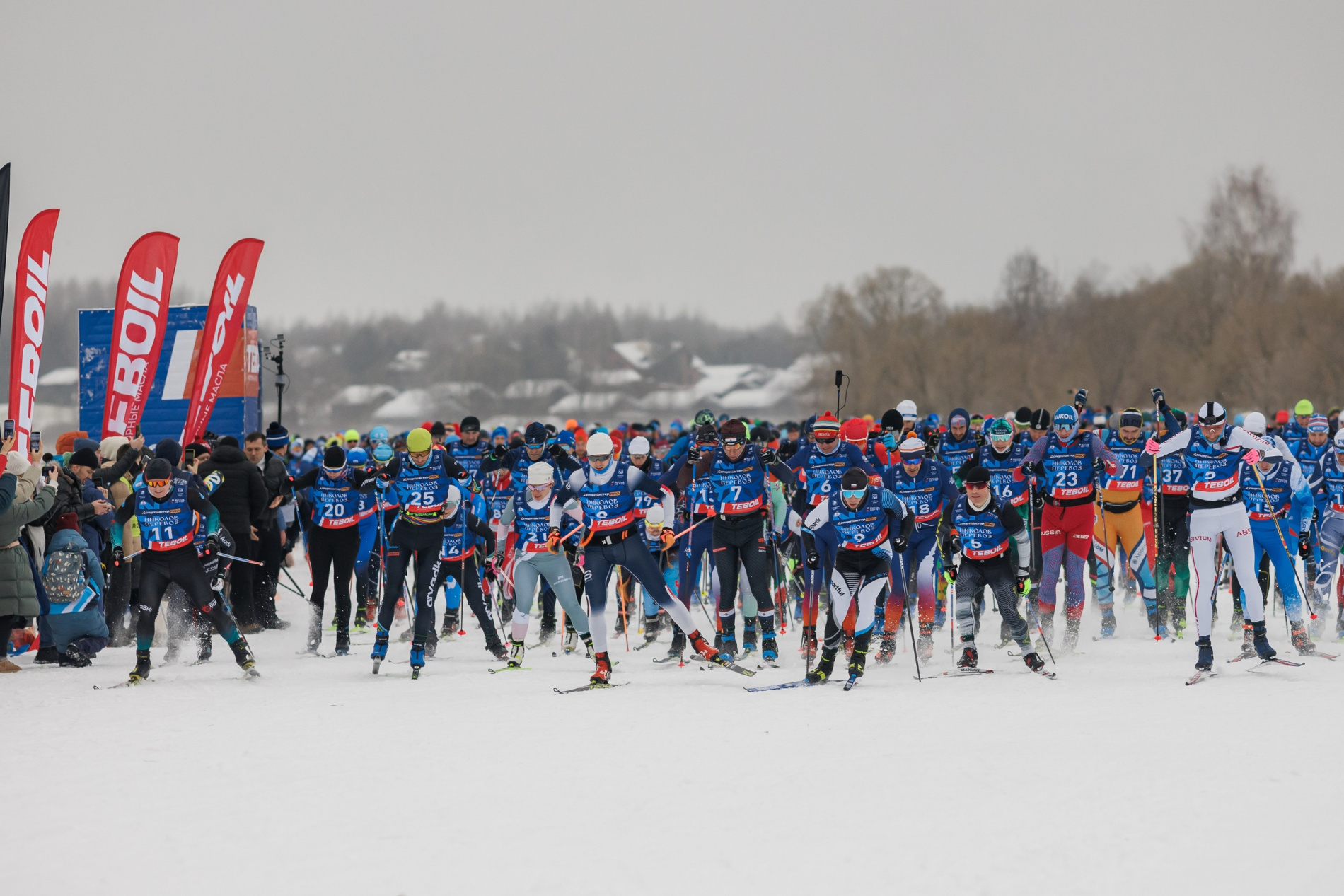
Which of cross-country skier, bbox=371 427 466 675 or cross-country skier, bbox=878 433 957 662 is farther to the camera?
cross-country skier, bbox=878 433 957 662

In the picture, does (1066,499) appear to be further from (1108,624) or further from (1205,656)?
(1205,656)

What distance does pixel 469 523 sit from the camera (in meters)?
11.6

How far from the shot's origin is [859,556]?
9.61 meters

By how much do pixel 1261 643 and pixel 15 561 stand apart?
10808mm

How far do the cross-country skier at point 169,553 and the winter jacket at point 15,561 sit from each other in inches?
52.1

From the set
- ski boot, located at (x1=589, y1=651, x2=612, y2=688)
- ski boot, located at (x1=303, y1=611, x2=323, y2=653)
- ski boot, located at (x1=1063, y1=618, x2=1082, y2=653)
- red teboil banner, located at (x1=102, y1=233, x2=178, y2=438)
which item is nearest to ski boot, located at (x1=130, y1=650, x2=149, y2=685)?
ski boot, located at (x1=303, y1=611, x2=323, y2=653)

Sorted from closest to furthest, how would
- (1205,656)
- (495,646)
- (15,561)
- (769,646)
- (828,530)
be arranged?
(1205,656) < (828,530) < (15,561) < (769,646) < (495,646)

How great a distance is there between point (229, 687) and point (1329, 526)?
10.4 meters

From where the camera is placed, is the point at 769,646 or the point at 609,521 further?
the point at 769,646

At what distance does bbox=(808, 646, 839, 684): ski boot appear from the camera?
378 inches

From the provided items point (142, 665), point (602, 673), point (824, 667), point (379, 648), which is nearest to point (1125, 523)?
point (824, 667)

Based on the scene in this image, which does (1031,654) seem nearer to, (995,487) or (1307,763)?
(995,487)

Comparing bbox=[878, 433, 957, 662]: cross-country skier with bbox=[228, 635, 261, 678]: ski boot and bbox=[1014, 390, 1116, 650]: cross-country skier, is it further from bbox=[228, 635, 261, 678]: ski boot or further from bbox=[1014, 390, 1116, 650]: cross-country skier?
bbox=[228, 635, 261, 678]: ski boot

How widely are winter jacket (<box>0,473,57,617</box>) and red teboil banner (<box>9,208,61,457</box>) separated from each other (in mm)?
2642
